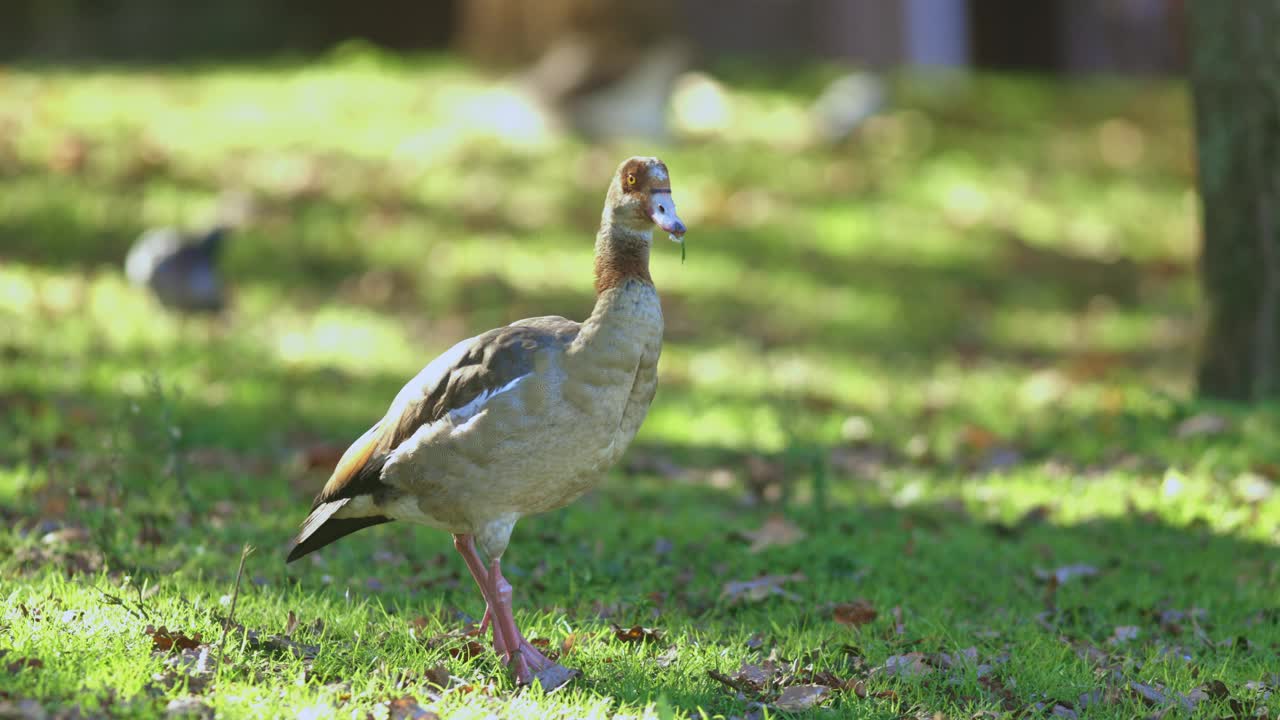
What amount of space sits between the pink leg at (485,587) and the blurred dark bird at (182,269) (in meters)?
5.20

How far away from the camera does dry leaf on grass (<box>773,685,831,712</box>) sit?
4562 millimetres

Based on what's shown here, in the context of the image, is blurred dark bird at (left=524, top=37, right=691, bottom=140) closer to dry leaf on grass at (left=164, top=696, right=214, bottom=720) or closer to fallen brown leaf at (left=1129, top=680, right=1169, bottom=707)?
fallen brown leaf at (left=1129, top=680, right=1169, bottom=707)

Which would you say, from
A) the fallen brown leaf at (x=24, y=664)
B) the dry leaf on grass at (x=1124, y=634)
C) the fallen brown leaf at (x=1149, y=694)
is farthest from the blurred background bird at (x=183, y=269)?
the fallen brown leaf at (x=1149, y=694)

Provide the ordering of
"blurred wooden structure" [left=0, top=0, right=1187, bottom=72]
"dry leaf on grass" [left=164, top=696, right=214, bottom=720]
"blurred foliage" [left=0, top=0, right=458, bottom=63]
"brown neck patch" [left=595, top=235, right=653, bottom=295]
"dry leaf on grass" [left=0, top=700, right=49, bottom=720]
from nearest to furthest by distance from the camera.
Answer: "dry leaf on grass" [left=0, top=700, right=49, bottom=720], "dry leaf on grass" [left=164, top=696, right=214, bottom=720], "brown neck patch" [left=595, top=235, right=653, bottom=295], "blurred wooden structure" [left=0, top=0, right=1187, bottom=72], "blurred foliage" [left=0, top=0, right=458, bottom=63]

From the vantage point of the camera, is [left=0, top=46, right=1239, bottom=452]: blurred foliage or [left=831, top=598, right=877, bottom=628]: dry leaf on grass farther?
[left=0, top=46, right=1239, bottom=452]: blurred foliage

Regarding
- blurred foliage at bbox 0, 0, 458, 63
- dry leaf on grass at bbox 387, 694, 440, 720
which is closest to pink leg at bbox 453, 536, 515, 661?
dry leaf on grass at bbox 387, 694, 440, 720

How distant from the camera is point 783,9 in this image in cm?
1906

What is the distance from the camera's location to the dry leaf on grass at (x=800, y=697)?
456 centimetres

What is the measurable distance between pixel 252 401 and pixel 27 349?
1580 mm

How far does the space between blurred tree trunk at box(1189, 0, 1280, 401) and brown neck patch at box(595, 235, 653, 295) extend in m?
4.54

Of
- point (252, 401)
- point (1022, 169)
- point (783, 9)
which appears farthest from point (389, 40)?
point (252, 401)

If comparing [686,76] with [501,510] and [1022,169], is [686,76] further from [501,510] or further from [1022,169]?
[501,510]

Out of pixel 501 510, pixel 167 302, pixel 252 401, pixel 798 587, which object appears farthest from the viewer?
pixel 167 302

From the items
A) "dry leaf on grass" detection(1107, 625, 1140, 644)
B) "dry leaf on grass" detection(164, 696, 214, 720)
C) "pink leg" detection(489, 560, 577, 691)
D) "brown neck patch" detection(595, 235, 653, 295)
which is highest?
"brown neck patch" detection(595, 235, 653, 295)
